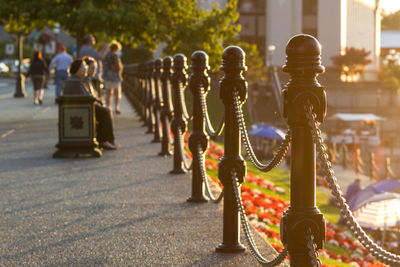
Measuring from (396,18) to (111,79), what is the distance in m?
A: 114

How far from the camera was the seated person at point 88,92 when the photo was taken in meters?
10.5

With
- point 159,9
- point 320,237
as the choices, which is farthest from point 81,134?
point 159,9

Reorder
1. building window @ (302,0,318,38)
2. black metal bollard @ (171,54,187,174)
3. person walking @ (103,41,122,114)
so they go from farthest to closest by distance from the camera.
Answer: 1. building window @ (302,0,318,38)
2. person walking @ (103,41,122,114)
3. black metal bollard @ (171,54,187,174)

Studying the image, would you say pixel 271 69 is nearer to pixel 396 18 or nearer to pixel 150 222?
pixel 150 222

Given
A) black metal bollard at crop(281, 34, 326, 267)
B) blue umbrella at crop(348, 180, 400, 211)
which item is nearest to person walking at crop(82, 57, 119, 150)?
black metal bollard at crop(281, 34, 326, 267)

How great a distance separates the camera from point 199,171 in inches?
253

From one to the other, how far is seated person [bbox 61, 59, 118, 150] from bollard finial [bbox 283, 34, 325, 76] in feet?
25.0

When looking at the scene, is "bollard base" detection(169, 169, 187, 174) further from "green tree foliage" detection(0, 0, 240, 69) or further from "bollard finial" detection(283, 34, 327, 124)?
"green tree foliage" detection(0, 0, 240, 69)

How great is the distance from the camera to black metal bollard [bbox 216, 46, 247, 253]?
4738 mm

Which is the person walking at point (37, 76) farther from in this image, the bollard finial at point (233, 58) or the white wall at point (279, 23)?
the white wall at point (279, 23)

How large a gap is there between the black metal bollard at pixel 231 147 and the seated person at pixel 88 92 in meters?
5.89

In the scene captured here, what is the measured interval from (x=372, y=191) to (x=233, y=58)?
50.8ft

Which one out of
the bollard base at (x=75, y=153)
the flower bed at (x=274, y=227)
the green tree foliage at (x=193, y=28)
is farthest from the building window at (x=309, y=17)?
the bollard base at (x=75, y=153)

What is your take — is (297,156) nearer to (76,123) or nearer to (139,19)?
(76,123)
